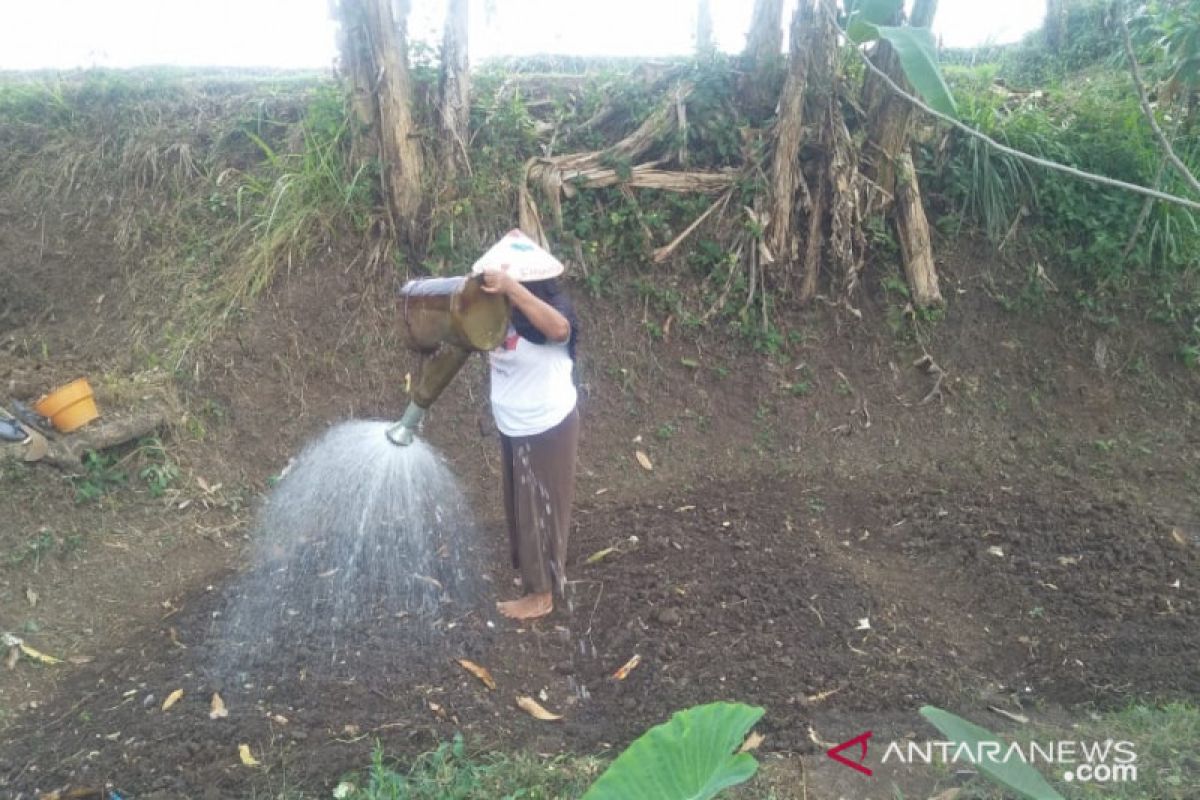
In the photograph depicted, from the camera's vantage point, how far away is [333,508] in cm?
471

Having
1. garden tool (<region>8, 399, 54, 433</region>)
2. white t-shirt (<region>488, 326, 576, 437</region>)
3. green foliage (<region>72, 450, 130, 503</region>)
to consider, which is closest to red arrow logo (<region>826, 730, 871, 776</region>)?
white t-shirt (<region>488, 326, 576, 437</region>)

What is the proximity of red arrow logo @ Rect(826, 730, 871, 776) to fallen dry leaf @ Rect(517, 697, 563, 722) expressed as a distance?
0.91m

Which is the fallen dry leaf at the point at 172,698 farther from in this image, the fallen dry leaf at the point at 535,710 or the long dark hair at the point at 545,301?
the long dark hair at the point at 545,301

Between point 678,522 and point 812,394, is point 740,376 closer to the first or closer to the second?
point 812,394

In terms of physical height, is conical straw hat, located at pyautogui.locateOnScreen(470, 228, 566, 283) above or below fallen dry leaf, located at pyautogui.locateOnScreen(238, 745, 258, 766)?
above

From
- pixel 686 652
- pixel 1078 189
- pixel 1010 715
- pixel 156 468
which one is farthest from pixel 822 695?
pixel 1078 189

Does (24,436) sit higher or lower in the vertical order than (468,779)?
higher

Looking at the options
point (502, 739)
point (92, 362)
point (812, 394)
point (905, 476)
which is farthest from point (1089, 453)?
point (92, 362)

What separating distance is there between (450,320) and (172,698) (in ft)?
5.35

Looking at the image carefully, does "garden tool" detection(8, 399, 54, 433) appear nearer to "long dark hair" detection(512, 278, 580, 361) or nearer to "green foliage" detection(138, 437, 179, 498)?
"green foliage" detection(138, 437, 179, 498)

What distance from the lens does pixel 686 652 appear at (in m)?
3.49

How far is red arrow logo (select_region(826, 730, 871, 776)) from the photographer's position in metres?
2.75

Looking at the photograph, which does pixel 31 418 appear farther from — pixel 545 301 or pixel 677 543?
pixel 677 543

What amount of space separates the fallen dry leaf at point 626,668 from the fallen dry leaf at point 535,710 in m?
0.29
